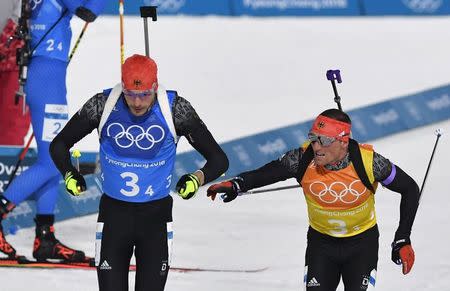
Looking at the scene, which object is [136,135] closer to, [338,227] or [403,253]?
[338,227]

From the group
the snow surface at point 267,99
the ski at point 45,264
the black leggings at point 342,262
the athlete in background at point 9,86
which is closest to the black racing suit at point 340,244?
the black leggings at point 342,262

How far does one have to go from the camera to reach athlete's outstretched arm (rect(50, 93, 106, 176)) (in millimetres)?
8102

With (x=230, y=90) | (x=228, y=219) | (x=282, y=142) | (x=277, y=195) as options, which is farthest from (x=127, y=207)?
(x=230, y=90)

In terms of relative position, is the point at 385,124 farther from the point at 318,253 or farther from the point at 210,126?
the point at 318,253

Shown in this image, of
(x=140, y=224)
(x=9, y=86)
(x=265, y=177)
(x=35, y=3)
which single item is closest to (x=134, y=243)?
(x=140, y=224)

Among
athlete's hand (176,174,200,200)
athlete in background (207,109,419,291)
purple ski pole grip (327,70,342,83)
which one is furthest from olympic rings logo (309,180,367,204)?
purple ski pole grip (327,70,342,83)

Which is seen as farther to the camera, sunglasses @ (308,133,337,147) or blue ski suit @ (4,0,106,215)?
blue ski suit @ (4,0,106,215)

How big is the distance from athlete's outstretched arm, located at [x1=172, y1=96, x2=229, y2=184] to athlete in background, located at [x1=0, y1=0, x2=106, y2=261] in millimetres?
2894

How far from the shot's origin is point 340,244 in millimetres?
8266

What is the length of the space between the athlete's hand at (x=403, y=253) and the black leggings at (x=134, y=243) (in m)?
1.29

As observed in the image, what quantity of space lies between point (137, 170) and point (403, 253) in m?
1.57

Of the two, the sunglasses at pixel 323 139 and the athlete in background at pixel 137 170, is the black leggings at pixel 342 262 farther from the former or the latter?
the athlete in background at pixel 137 170

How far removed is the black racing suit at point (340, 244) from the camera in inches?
322

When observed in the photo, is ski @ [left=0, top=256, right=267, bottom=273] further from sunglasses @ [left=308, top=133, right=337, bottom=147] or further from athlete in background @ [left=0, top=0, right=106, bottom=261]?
sunglasses @ [left=308, top=133, right=337, bottom=147]
